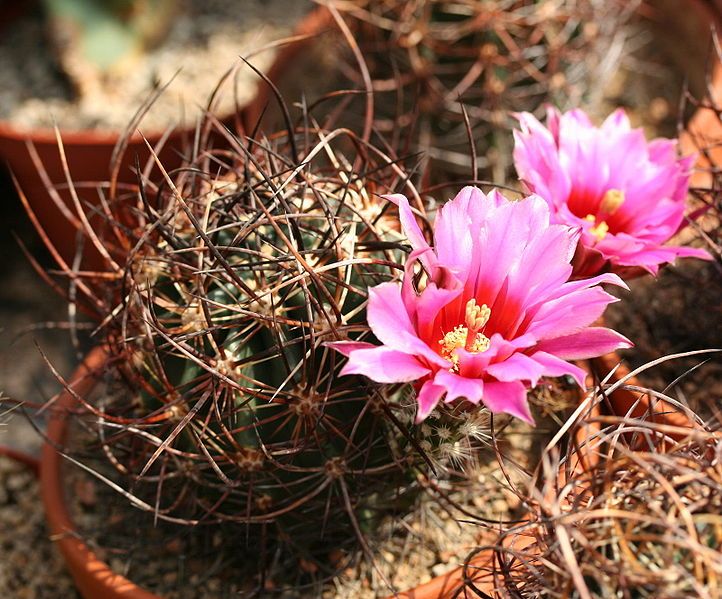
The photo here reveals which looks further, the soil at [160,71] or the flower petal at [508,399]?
the soil at [160,71]

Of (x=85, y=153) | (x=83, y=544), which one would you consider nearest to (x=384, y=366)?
(x=83, y=544)

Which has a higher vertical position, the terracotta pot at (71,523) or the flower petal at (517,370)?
the flower petal at (517,370)

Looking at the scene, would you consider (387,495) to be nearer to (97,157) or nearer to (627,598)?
(627,598)

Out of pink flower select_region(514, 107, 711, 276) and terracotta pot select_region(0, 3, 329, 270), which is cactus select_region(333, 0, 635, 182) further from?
pink flower select_region(514, 107, 711, 276)

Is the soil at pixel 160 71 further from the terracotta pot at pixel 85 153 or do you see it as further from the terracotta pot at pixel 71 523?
the terracotta pot at pixel 71 523

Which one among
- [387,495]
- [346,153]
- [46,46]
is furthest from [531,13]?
[46,46]

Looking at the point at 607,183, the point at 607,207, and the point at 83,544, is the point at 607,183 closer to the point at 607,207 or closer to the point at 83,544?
the point at 607,207

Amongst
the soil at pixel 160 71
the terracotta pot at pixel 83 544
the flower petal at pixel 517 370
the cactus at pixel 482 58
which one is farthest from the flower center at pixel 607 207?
the soil at pixel 160 71
